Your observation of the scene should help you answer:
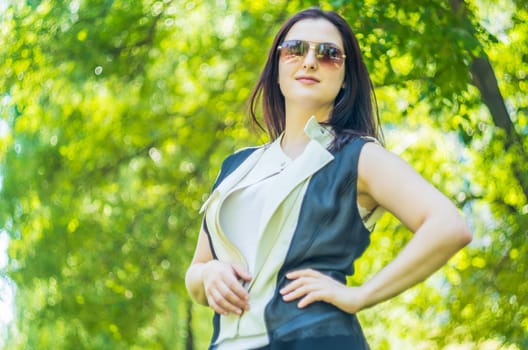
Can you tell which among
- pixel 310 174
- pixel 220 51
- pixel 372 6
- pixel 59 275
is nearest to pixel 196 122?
pixel 220 51

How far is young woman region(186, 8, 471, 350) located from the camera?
2.02m

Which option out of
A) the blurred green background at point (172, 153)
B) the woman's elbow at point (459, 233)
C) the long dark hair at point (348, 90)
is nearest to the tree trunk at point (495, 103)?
the blurred green background at point (172, 153)

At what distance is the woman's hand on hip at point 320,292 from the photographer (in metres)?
2.02

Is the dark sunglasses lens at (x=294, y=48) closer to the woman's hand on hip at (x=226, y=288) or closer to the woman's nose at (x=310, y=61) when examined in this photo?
the woman's nose at (x=310, y=61)

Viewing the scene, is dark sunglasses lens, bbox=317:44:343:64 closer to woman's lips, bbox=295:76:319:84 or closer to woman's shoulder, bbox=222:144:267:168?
woman's lips, bbox=295:76:319:84

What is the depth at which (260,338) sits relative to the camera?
204 centimetres

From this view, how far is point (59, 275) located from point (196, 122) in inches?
73.0

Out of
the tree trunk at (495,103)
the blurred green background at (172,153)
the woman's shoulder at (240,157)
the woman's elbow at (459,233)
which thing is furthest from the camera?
the blurred green background at (172,153)

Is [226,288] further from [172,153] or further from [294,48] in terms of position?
[172,153]

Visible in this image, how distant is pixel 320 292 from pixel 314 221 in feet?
0.53

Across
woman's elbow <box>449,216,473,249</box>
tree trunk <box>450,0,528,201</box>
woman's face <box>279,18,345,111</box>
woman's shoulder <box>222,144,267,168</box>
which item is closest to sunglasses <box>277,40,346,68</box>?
woman's face <box>279,18,345,111</box>

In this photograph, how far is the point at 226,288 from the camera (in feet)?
6.89

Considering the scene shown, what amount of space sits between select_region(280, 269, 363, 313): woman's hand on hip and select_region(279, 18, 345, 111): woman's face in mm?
473

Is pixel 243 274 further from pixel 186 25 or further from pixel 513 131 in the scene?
pixel 186 25
